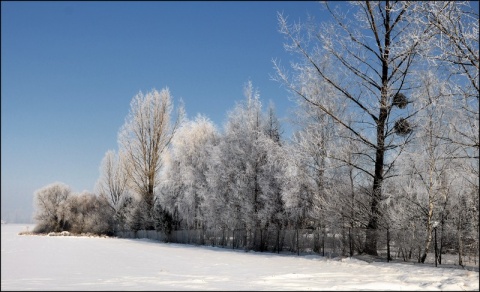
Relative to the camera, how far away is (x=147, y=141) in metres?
41.7

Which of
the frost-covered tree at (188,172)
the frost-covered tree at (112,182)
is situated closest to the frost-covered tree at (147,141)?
the frost-covered tree at (188,172)

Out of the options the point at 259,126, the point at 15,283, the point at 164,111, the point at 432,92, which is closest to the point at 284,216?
the point at 259,126

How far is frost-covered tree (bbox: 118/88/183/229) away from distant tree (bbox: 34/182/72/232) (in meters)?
24.3

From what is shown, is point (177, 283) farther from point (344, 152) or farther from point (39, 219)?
point (39, 219)

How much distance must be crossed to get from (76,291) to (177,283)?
233cm

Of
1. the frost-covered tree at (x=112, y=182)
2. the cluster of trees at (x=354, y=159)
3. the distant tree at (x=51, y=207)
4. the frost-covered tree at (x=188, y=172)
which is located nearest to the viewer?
the cluster of trees at (x=354, y=159)

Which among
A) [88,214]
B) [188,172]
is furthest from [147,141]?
[88,214]

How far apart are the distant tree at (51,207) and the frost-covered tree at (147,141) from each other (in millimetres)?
24285

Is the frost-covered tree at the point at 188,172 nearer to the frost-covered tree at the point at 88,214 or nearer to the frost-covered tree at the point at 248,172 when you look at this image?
the frost-covered tree at the point at 248,172

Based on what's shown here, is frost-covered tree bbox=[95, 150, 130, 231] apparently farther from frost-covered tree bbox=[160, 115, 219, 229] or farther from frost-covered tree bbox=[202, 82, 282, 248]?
frost-covered tree bbox=[202, 82, 282, 248]

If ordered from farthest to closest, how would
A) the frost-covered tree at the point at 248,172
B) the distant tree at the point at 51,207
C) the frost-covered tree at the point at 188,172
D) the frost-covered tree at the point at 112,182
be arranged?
the distant tree at the point at 51,207, the frost-covered tree at the point at 112,182, the frost-covered tree at the point at 188,172, the frost-covered tree at the point at 248,172

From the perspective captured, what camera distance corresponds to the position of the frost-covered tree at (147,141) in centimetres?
4147

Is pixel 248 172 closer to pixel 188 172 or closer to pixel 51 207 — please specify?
pixel 188 172

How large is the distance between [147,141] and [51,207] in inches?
1125
